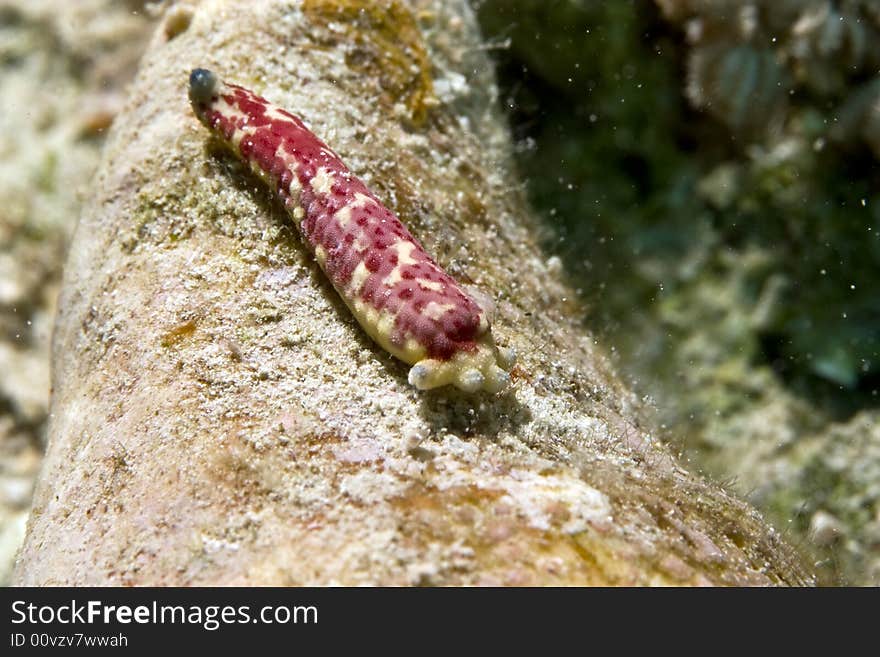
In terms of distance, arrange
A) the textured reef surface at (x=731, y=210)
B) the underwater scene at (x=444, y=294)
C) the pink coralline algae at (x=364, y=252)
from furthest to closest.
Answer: the textured reef surface at (x=731, y=210) → the pink coralline algae at (x=364, y=252) → the underwater scene at (x=444, y=294)

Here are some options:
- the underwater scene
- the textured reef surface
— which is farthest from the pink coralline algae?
the textured reef surface

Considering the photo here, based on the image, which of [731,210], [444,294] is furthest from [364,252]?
[731,210]

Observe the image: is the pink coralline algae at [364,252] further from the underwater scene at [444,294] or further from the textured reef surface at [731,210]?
the textured reef surface at [731,210]

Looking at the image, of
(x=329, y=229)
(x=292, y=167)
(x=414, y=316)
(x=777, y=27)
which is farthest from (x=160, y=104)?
(x=777, y=27)

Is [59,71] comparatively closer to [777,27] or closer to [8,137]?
[8,137]

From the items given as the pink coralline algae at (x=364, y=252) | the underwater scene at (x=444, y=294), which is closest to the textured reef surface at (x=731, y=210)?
the underwater scene at (x=444, y=294)

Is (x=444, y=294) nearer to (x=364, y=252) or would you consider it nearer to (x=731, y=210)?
(x=364, y=252)

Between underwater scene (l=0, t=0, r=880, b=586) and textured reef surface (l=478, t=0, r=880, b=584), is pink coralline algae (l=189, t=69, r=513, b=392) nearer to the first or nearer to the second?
underwater scene (l=0, t=0, r=880, b=586)
